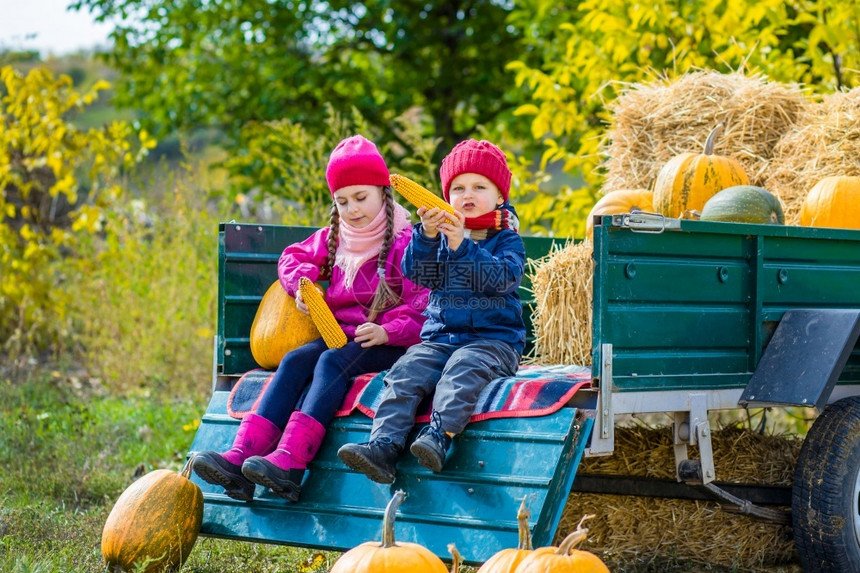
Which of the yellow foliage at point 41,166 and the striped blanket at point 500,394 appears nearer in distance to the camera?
the striped blanket at point 500,394

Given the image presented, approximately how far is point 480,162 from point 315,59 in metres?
9.06

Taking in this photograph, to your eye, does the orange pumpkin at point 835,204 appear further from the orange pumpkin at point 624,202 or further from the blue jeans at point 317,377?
the blue jeans at point 317,377

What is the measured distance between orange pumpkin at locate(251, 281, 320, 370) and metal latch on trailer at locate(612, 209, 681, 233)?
149cm

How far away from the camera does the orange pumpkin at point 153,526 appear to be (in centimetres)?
390

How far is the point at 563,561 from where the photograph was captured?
304 centimetres

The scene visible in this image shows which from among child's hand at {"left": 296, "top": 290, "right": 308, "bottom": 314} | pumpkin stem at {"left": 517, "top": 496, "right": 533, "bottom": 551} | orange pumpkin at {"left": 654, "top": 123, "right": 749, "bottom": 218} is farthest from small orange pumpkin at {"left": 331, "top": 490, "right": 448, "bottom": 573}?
orange pumpkin at {"left": 654, "top": 123, "right": 749, "bottom": 218}

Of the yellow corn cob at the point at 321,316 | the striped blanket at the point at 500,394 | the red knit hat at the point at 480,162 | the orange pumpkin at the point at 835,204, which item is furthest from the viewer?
the orange pumpkin at the point at 835,204

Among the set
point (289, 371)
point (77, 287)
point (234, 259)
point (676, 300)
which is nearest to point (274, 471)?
point (289, 371)

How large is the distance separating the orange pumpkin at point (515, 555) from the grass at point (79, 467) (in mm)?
1488

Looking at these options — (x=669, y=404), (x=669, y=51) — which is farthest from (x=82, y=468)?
(x=669, y=51)

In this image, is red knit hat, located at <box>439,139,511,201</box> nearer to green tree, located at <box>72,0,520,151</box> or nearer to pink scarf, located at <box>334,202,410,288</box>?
pink scarf, located at <box>334,202,410,288</box>

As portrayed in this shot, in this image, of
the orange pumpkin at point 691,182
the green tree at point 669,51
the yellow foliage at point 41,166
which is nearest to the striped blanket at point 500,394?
the orange pumpkin at point 691,182

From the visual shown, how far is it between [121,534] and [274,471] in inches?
24.1

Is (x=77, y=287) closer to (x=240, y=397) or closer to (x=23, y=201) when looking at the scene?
(x=23, y=201)
